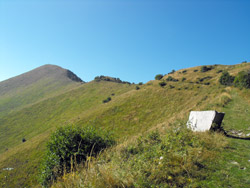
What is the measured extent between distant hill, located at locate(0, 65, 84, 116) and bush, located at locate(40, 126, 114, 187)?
271 ft

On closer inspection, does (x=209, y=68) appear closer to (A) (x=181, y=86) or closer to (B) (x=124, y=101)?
(A) (x=181, y=86)

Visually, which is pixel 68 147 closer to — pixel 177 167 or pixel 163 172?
pixel 163 172

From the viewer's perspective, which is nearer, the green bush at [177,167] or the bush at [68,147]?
the green bush at [177,167]

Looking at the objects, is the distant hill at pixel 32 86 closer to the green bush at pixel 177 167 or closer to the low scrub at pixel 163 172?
the low scrub at pixel 163 172

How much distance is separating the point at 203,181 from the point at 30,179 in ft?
104

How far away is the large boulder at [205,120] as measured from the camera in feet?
28.6

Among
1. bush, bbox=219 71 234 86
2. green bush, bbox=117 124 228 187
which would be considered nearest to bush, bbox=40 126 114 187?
green bush, bbox=117 124 228 187

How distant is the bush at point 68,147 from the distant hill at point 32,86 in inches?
3254

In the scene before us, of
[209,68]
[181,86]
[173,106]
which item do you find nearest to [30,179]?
[173,106]

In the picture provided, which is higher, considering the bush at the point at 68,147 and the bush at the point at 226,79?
the bush at the point at 226,79

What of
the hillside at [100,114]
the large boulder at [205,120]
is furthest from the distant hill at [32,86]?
the large boulder at [205,120]

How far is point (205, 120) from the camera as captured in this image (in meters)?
9.25

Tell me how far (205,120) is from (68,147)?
9967mm

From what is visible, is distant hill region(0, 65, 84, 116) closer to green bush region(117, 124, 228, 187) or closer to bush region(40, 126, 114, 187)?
bush region(40, 126, 114, 187)
